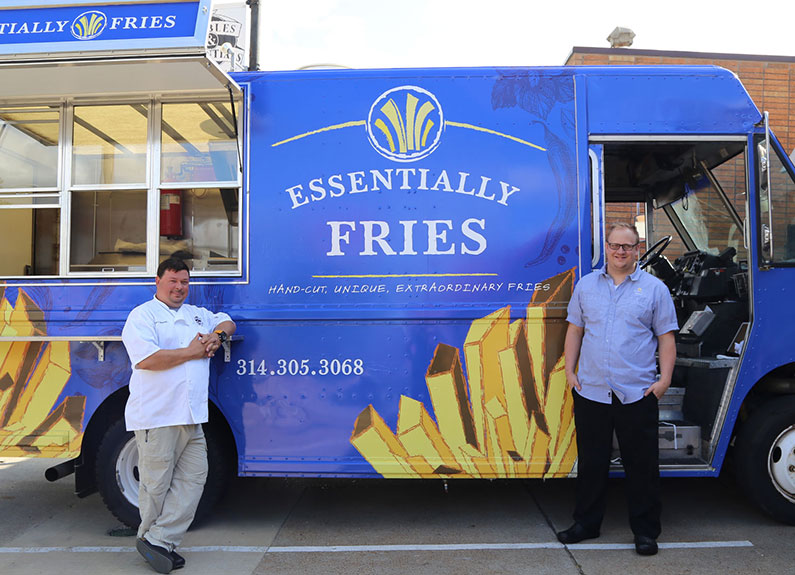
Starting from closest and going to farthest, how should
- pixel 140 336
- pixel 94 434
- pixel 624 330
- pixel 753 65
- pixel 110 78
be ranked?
pixel 140 336 < pixel 624 330 < pixel 110 78 < pixel 94 434 < pixel 753 65

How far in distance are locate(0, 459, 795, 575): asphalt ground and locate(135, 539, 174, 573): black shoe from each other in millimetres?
128

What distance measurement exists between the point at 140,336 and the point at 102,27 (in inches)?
77.3

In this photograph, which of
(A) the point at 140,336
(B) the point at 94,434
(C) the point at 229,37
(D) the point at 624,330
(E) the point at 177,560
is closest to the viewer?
(A) the point at 140,336

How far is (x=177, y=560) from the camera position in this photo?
12.8 feet

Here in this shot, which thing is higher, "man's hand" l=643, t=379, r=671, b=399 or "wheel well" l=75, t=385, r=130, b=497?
"man's hand" l=643, t=379, r=671, b=399

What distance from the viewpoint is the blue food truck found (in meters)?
4.27

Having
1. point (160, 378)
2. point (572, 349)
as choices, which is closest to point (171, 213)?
point (160, 378)

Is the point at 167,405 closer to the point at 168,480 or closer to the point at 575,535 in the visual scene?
the point at 168,480

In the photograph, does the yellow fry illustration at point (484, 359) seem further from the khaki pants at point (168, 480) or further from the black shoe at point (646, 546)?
the khaki pants at point (168, 480)

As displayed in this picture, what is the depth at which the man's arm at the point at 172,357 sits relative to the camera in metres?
3.79

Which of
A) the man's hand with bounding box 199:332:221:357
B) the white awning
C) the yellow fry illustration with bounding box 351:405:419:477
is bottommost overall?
the yellow fry illustration with bounding box 351:405:419:477

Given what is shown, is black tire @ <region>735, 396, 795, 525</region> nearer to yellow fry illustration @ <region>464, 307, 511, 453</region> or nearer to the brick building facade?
yellow fry illustration @ <region>464, 307, 511, 453</region>

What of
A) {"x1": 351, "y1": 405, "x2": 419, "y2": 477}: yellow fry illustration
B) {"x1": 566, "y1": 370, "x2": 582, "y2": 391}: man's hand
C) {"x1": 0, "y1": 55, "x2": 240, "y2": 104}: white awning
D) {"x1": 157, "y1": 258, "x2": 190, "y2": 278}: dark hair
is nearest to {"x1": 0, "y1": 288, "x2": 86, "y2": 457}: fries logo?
{"x1": 157, "y1": 258, "x2": 190, "y2": 278}: dark hair

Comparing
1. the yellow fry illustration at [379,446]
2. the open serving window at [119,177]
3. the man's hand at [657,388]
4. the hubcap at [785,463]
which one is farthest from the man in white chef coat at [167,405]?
the hubcap at [785,463]
